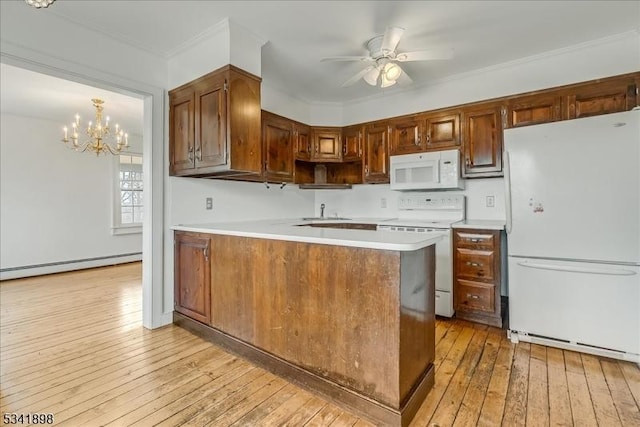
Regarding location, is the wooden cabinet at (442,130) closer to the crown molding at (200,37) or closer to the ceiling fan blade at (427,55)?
the ceiling fan blade at (427,55)

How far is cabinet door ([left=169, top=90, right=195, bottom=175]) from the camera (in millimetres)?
2781

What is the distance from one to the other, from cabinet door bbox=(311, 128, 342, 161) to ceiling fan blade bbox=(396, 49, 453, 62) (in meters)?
1.82

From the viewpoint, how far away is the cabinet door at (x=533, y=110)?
290 cm

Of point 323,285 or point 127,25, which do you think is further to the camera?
point 127,25

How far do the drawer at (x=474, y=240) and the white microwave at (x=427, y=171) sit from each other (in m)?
0.59

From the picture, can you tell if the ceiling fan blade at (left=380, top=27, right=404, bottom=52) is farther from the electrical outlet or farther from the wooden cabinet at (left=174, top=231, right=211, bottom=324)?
the wooden cabinet at (left=174, top=231, right=211, bottom=324)

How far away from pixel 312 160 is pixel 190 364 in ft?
9.20

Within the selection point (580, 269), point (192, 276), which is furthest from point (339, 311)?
point (580, 269)

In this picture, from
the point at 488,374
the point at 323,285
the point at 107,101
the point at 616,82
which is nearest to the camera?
the point at 323,285

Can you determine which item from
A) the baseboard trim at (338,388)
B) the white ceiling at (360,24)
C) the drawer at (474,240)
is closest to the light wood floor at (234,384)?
the baseboard trim at (338,388)

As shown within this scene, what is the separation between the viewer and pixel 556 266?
2.37 meters

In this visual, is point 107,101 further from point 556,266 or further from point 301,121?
point 556,266

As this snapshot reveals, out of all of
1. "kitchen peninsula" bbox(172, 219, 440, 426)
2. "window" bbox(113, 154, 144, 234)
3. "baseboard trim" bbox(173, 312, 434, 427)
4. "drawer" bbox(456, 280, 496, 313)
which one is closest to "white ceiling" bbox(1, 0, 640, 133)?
"kitchen peninsula" bbox(172, 219, 440, 426)

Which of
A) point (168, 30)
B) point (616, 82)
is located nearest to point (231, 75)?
point (168, 30)
